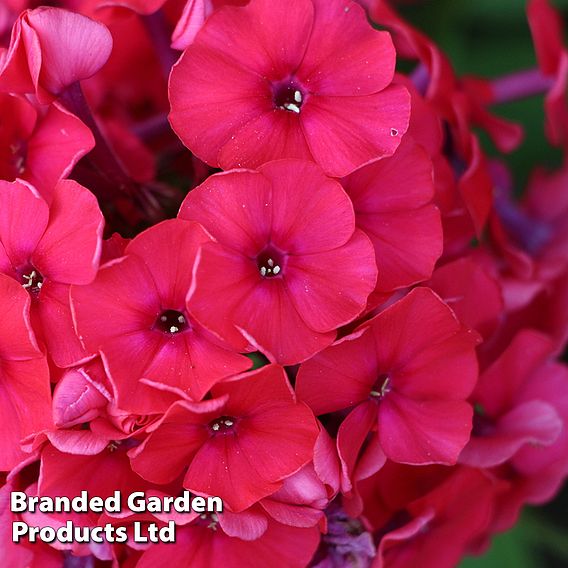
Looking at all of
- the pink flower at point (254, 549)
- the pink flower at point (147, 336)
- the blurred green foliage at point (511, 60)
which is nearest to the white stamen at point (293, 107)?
the pink flower at point (147, 336)

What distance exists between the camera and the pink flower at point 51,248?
50 centimetres

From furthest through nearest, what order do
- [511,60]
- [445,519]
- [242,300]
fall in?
1. [511,60]
2. [445,519]
3. [242,300]

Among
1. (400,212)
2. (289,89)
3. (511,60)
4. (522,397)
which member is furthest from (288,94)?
(511,60)

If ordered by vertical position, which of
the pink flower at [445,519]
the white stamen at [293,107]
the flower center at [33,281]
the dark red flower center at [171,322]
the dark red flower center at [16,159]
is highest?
the white stamen at [293,107]

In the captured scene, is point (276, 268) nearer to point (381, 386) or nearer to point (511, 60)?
point (381, 386)

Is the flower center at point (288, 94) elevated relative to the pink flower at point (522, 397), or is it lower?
elevated

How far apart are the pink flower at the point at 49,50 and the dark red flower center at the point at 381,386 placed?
0.89 ft

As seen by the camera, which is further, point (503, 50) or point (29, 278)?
point (503, 50)

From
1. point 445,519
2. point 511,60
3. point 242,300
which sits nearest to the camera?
point 242,300

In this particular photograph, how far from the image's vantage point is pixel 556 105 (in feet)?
2.66

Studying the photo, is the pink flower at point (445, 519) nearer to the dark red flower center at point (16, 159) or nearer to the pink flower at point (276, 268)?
the pink flower at point (276, 268)

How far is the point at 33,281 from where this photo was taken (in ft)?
1.71

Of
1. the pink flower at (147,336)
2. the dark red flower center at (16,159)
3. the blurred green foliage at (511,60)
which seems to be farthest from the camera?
the blurred green foliage at (511,60)

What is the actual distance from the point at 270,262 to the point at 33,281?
5.6 inches
